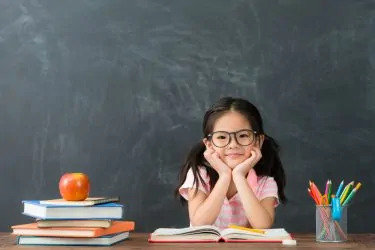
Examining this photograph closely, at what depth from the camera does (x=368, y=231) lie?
3.32 m

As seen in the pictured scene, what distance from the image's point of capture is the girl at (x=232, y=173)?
2400 millimetres

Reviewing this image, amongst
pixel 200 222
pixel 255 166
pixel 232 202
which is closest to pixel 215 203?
pixel 200 222

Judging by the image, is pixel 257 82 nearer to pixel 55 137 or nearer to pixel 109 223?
pixel 55 137

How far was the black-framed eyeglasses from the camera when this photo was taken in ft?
7.97

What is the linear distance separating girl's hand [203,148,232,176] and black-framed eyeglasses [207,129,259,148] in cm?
4

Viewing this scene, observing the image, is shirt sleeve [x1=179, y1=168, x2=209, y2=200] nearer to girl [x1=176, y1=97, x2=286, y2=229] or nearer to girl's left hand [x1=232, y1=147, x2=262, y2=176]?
girl [x1=176, y1=97, x2=286, y2=229]

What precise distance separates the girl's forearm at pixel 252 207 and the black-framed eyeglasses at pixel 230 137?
0.14m

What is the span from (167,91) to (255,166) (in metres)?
0.90

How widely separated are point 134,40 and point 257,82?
649 millimetres

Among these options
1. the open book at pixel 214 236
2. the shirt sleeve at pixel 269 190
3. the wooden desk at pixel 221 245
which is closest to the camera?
the wooden desk at pixel 221 245

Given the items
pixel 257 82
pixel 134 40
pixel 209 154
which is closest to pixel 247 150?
pixel 209 154

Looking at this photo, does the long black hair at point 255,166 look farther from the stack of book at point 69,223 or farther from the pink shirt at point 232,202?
the stack of book at point 69,223

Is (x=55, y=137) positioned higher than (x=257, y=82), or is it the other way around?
(x=257, y=82)

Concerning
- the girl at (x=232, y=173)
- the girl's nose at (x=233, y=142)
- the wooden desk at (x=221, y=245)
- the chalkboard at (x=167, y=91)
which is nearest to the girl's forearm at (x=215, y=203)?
the girl at (x=232, y=173)
